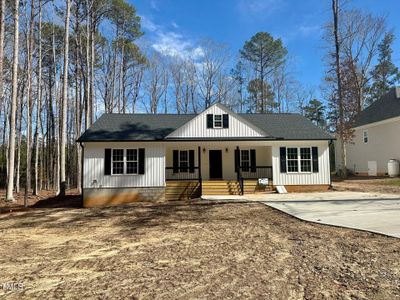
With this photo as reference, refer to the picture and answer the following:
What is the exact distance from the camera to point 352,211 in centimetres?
1004

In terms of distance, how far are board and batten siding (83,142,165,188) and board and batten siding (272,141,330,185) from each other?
6.10 metres

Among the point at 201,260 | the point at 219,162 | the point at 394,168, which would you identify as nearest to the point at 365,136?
the point at 394,168

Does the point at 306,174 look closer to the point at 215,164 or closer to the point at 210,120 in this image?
the point at 215,164

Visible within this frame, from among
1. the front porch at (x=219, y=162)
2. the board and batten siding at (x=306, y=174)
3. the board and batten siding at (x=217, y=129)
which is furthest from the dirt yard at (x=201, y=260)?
the front porch at (x=219, y=162)

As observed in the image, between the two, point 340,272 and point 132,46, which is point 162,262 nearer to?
point 340,272

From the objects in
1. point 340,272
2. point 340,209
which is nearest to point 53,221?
point 340,272

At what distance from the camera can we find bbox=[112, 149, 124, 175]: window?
15.2 m

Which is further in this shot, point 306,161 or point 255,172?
point 255,172

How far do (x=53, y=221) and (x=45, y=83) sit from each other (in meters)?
19.8

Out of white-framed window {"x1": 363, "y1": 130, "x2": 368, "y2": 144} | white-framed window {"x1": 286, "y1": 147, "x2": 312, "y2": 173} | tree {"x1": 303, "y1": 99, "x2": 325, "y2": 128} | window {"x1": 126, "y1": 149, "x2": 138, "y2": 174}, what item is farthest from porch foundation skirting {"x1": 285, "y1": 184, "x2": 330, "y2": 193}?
tree {"x1": 303, "y1": 99, "x2": 325, "y2": 128}

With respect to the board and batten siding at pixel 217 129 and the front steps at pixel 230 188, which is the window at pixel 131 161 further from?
the front steps at pixel 230 188

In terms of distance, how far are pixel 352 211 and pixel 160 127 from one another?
10.9 metres

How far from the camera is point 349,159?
96.4 feet

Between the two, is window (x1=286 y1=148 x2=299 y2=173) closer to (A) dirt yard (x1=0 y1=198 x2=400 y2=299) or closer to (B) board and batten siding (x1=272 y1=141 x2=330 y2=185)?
(B) board and batten siding (x1=272 y1=141 x2=330 y2=185)
